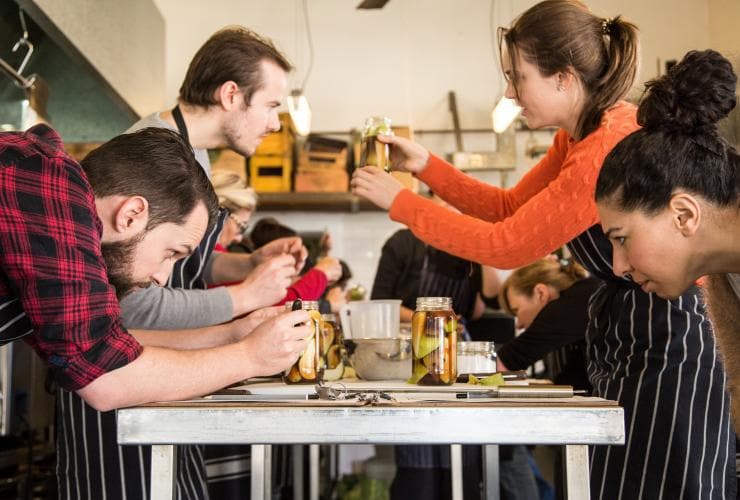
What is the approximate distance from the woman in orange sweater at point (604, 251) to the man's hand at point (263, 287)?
1.01ft

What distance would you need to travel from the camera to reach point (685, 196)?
1.41 metres

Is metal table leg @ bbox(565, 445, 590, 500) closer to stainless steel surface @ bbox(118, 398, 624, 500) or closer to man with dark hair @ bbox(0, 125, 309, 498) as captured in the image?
stainless steel surface @ bbox(118, 398, 624, 500)

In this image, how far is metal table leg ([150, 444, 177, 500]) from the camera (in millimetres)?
1228

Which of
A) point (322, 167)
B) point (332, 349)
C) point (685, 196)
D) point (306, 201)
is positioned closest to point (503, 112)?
point (322, 167)

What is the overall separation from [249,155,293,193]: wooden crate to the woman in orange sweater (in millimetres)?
3827

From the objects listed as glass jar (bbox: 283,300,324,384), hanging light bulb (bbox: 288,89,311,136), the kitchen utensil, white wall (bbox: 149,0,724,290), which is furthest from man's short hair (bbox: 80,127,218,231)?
white wall (bbox: 149,0,724,290)

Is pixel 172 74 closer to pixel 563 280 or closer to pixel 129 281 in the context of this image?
pixel 563 280

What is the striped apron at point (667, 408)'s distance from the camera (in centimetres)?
165

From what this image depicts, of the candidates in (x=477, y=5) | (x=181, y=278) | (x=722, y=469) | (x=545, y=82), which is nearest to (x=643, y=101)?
(x=545, y=82)

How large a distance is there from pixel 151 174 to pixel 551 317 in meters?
1.52

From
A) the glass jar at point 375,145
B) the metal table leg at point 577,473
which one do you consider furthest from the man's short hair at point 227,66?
the metal table leg at point 577,473

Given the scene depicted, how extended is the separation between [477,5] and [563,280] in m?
4.26

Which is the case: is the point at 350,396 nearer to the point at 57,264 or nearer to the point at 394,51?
the point at 57,264

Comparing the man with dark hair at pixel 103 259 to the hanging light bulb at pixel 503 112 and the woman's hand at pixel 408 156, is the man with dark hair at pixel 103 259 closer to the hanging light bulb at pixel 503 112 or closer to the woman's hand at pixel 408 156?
the woman's hand at pixel 408 156
